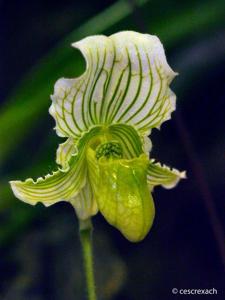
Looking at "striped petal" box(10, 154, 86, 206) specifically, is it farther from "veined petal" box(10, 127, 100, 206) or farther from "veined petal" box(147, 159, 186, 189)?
"veined petal" box(147, 159, 186, 189)

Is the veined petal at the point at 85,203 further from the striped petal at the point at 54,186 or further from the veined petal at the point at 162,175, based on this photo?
the veined petal at the point at 162,175

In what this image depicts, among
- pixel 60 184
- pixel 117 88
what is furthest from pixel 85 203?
pixel 117 88

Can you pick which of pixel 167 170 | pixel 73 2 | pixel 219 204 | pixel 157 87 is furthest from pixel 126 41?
pixel 219 204

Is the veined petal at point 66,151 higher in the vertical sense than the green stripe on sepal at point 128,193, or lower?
higher

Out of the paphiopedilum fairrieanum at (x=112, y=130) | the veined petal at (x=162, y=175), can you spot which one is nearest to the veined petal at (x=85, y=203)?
the paphiopedilum fairrieanum at (x=112, y=130)

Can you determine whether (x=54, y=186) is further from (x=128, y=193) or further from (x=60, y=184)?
(x=128, y=193)

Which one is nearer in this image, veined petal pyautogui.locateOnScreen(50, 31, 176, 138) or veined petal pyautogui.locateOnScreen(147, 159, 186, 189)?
veined petal pyautogui.locateOnScreen(50, 31, 176, 138)

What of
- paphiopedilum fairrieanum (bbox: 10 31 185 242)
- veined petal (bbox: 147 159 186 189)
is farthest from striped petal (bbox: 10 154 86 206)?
veined petal (bbox: 147 159 186 189)
